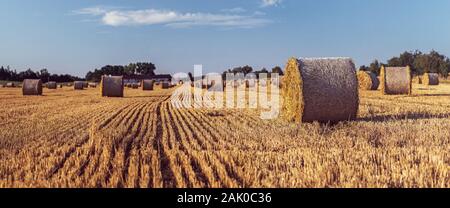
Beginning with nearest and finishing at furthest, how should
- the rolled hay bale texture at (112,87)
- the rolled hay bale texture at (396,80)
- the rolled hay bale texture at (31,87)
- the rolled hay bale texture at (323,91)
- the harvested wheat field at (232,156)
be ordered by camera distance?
1. the harvested wheat field at (232,156)
2. the rolled hay bale texture at (323,91)
3. the rolled hay bale texture at (396,80)
4. the rolled hay bale texture at (112,87)
5. the rolled hay bale texture at (31,87)

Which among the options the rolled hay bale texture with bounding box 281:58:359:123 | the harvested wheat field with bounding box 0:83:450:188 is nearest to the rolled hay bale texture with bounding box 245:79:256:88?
the rolled hay bale texture with bounding box 281:58:359:123

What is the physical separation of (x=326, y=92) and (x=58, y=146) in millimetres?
6043

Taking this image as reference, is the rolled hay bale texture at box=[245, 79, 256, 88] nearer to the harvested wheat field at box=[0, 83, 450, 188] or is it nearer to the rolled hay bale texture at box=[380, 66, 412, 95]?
the rolled hay bale texture at box=[380, 66, 412, 95]

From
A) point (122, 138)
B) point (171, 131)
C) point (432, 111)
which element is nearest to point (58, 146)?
point (122, 138)

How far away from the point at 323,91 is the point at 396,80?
14384mm

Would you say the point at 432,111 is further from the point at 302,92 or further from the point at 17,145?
the point at 17,145

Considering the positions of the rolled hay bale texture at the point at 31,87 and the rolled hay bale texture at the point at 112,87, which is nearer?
the rolled hay bale texture at the point at 112,87

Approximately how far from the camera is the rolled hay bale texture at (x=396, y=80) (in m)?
23.6

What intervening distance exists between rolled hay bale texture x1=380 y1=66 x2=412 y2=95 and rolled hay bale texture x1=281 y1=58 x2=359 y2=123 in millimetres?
12834

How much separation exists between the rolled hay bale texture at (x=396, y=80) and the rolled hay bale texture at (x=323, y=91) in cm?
1283

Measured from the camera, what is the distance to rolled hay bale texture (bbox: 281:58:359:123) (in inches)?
431

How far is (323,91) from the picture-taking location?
36.2 feet

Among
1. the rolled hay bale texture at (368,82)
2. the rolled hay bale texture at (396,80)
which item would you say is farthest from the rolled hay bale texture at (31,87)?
the rolled hay bale texture at (396,80)

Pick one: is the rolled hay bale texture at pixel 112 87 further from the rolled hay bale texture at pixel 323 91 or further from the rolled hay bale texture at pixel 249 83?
the rolled hay bale texture at pixel 323 91
